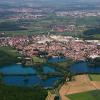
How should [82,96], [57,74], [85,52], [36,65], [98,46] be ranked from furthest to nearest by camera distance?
[98,46], [85,52], [36,65], [57,74], [82,96]

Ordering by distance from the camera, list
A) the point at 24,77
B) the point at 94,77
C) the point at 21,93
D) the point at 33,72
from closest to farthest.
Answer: the point at 21,93, the point at 94,77, the point at 24,77, the point at 33,72

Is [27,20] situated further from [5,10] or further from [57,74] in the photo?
[57,74]

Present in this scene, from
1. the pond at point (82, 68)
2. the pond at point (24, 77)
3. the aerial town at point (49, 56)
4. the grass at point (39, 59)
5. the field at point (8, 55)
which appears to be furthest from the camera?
the grass at point (39, 59)

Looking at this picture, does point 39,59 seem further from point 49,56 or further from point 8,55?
point 8,55

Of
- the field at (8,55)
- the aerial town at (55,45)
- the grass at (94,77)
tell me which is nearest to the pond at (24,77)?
the field at (8,55)

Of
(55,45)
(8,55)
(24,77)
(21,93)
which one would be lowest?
(55,45)

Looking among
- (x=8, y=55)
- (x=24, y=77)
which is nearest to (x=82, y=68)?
(x=24, y=77)

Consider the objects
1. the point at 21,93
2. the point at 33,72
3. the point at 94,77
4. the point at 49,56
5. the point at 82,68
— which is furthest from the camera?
the point at 49,56

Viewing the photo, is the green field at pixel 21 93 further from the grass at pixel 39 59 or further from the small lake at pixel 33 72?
the grass at pixel 39 59

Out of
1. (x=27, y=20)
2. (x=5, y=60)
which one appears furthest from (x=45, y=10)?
(x=5, y=60)
